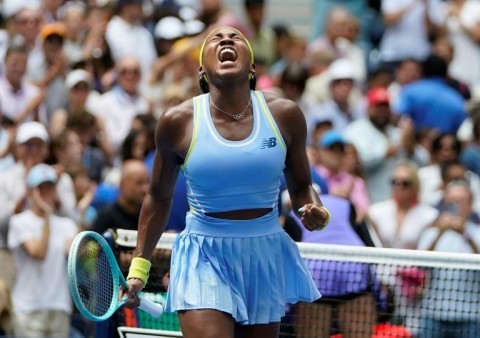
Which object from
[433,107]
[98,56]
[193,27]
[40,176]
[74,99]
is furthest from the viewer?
[193,27]

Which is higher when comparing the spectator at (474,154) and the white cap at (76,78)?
the white cap at (76,78)

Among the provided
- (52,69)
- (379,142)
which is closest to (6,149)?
(52,69)

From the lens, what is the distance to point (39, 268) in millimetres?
10477

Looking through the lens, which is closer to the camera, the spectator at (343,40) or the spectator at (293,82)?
the spectator at (293,82)

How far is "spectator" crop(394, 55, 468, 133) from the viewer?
1355cm

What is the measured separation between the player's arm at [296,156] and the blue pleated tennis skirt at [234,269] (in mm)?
233

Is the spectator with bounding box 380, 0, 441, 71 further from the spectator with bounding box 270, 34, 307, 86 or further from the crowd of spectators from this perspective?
the spectator with bounding box 270, 34, 307, 86

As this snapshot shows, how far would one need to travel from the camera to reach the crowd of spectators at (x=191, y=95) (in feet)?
34.4

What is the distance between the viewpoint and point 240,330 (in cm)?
654

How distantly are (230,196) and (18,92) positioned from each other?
6.88 metres

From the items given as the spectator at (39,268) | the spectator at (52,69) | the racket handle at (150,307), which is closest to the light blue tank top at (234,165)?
the racket handle at (150,307)

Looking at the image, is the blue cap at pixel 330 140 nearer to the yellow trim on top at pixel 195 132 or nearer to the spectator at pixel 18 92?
the spectator at pixel 18 92

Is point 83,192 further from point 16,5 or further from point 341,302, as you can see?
point 16,5

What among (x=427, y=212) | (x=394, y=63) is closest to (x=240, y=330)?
(x=427, y=212)
